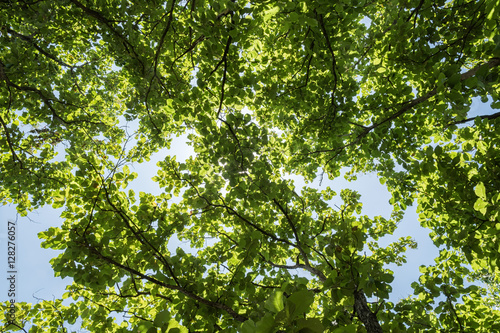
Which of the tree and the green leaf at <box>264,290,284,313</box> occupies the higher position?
the tree

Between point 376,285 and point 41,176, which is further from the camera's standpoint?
point 41,176

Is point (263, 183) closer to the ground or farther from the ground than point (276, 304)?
farther from the ground

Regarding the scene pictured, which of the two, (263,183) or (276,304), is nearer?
(276,304)

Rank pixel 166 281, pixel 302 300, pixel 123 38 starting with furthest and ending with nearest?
pixel 123 38 → pixel 166 281 → pixel 302 300

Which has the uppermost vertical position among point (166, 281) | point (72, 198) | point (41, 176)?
point (41, 176)

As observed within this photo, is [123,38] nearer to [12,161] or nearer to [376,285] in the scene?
[12,161]

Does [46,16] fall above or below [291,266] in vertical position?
above

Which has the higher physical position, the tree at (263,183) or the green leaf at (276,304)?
the tree at (263,183)

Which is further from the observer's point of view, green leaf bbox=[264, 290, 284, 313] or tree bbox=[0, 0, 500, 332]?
tree bbox=[0, 0, 500, 332]

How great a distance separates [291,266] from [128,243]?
109 inches

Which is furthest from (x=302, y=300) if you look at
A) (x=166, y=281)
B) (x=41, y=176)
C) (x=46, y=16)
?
(x=41, y=176)

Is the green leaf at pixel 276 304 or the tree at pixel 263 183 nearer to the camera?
the green leaf at pixel 276 304

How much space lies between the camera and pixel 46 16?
342cm

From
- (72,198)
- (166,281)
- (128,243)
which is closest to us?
(166,281)
